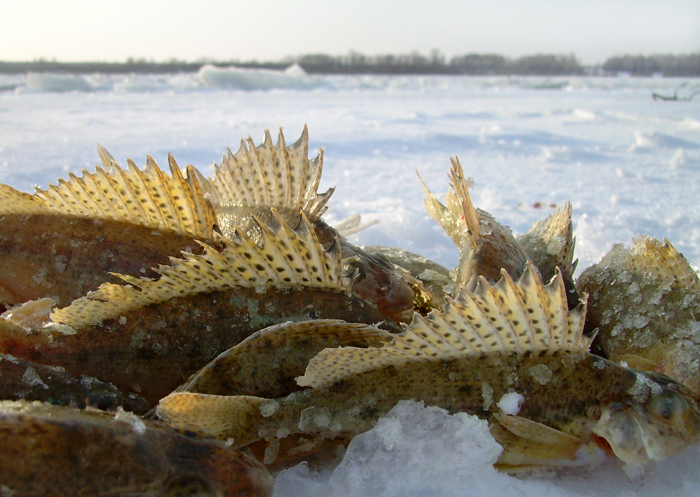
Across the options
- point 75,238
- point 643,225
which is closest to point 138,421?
point 75,238

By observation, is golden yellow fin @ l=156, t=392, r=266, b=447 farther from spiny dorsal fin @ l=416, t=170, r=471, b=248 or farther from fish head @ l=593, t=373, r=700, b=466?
spiny dorsal fin @ l=416, t=170, r=471, b=248

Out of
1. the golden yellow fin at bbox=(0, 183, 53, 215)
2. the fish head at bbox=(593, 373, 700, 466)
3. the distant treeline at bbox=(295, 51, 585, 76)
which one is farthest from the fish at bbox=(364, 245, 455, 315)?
the distant treeline at bbox=(295, 51, 585, 76)

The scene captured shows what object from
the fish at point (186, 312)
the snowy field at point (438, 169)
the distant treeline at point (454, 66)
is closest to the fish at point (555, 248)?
the snowy field at point (438, 169)

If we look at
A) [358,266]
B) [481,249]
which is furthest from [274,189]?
[481,249]

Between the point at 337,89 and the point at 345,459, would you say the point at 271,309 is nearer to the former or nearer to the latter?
the point at 345,459

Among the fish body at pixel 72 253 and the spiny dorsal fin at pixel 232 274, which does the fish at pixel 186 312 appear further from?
the fish body at pixel 72 253

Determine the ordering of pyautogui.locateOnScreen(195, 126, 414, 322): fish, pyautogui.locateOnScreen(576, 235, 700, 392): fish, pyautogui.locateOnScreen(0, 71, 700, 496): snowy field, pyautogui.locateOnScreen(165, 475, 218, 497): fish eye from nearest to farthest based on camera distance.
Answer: pyautogui.locateOnScreen(165, 475, 218, 497): fish eye → pyautogui.locateOnScreen(0, 71, 700, 496): snowy field → pyautogui.locateOnScreen(576, 235, 700, 392): fish → pyautogui.locateOnScreen(195, 126, 414, 322): fish
